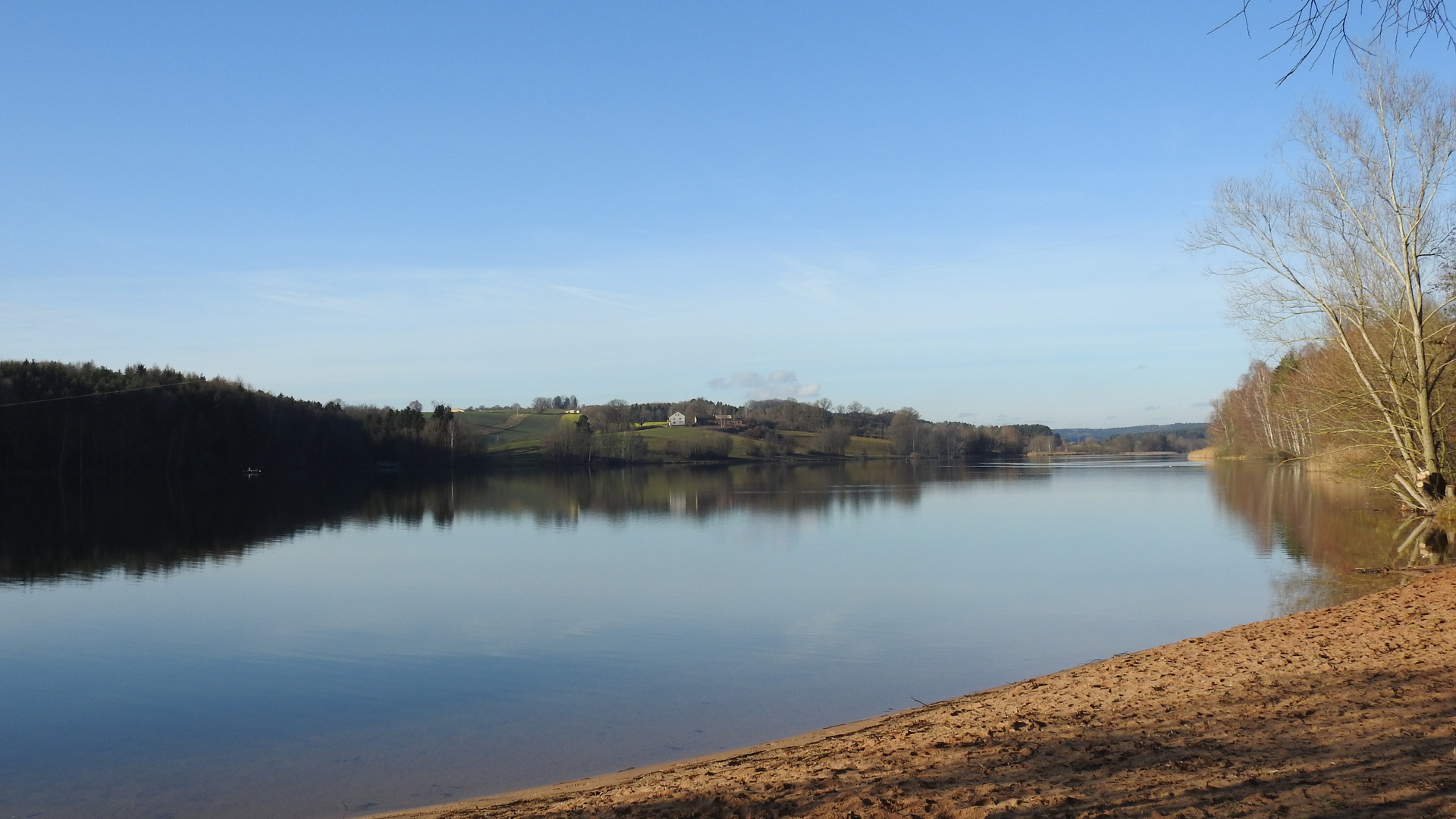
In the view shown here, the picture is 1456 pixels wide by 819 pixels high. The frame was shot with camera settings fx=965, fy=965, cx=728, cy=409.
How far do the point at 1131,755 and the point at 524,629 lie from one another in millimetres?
9679

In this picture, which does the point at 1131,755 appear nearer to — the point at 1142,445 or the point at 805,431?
the point at 805,431

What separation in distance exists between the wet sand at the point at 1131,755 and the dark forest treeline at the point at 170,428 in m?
71.1

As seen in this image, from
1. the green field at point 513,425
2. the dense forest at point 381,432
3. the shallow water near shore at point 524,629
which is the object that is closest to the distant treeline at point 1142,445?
the dense forest at point 381,432

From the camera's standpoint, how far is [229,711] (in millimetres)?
9578

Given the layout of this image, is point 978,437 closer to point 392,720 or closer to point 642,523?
point 642,523

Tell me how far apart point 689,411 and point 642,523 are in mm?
107290

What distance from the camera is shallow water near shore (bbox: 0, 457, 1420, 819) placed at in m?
8.08

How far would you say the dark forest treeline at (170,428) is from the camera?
64188 millimetres

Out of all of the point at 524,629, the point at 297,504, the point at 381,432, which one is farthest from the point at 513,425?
the point at 524,629

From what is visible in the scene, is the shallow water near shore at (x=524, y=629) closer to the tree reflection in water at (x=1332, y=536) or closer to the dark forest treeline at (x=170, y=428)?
the tree reflection in water at (x=1332, y=536)

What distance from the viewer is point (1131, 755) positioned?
18.5 ft

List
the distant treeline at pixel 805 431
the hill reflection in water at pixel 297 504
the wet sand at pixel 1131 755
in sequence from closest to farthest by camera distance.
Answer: the wet sand at pixel 1131 755 < the hill reflection in water at pixel 297 504 < the distant treeline at pixel 805 431

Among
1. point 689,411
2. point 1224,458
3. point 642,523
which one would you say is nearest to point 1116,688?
point 642,523

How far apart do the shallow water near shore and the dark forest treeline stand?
133 ft
